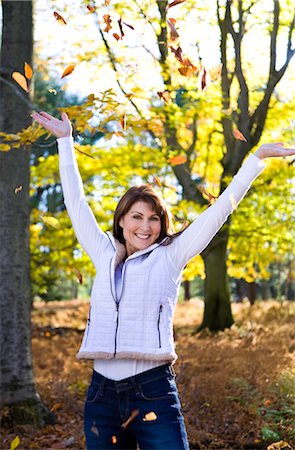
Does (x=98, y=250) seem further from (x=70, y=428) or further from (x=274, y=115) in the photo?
(x=274, y=115)

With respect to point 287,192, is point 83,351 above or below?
below

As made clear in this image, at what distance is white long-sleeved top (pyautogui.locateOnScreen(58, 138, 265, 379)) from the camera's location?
275cm

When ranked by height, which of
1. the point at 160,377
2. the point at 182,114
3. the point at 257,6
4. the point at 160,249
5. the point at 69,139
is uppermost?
the point at 257,6

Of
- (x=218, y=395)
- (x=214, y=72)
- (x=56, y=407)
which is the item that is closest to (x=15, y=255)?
(x=56, y=407)

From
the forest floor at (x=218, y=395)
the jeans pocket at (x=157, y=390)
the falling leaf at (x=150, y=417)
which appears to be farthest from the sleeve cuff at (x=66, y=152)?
the forest floor at (x=218, y=395)

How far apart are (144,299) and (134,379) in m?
0.35

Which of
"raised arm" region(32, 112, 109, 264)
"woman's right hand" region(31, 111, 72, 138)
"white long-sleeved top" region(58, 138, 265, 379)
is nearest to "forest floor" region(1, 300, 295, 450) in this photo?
"white long-sleeved top" region(58, 138, 265, 379)

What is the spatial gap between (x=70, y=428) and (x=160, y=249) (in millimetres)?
3759

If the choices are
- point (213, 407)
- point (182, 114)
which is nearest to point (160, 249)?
point (213, 407)

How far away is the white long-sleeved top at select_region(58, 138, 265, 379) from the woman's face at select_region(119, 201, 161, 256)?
6 centimetres

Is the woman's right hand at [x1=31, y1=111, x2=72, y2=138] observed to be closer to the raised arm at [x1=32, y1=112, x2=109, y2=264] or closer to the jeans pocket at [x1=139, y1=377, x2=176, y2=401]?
the raised arm at [x1=32, y1=112, x2=109, y2=264]

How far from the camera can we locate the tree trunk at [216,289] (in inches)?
497

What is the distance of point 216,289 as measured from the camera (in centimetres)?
1280

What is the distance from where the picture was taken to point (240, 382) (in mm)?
6320
